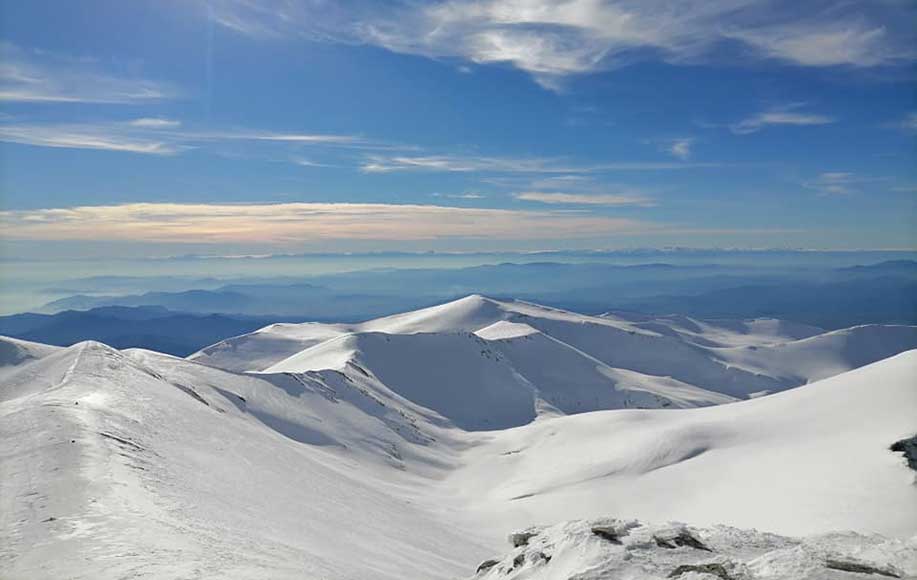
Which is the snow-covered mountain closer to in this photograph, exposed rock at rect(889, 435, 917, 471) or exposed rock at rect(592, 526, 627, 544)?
exposed rock at rect(889, 435, 917, 471)

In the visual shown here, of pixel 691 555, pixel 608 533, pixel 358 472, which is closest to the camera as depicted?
pixel 691 555

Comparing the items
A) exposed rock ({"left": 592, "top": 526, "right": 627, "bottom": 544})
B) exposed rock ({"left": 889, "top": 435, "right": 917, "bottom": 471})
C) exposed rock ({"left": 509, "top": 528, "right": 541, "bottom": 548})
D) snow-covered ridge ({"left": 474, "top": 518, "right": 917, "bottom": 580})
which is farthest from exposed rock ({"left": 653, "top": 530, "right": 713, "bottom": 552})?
exposed rock ({"left": 889, "top": 435, "right": 917, "bottom": 471})

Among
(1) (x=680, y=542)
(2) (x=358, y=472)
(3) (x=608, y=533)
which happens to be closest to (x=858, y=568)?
(1) (x=680, y=542)

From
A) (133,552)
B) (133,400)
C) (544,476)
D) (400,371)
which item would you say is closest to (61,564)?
(133,552)

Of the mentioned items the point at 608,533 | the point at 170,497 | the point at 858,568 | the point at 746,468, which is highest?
the point at 858,568

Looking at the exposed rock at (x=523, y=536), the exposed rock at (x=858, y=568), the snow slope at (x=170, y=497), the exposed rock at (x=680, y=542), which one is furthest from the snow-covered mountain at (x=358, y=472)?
the exposed rock at (x=523, y=536)

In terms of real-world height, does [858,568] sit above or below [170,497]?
above

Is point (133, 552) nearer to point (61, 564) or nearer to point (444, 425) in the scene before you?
point (61, 564)

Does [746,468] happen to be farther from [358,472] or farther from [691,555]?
[691,555]
